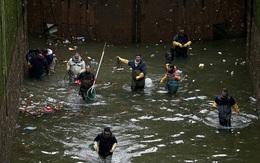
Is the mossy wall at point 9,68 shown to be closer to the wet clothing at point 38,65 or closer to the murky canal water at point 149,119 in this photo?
the wet clothing at point 38,65

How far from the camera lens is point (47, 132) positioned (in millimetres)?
18375

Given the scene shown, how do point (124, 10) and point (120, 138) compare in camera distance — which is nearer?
point (120, 138)

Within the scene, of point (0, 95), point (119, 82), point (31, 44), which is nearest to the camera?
point (0, 95)

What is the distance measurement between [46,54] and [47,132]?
580 cm

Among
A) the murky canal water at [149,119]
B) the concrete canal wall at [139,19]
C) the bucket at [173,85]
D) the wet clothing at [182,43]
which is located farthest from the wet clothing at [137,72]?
the concrete canal wall at [139,19]

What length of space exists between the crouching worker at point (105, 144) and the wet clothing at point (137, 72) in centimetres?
617

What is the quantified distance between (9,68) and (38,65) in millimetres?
5348

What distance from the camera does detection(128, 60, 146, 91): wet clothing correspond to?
21438mm

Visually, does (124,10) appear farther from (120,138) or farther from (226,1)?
(120,138)

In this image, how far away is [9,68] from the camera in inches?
689

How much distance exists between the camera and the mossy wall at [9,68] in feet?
50.0

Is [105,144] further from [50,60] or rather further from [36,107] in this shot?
[50,60]

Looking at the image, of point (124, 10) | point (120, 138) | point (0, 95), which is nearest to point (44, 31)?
point (124, 10)

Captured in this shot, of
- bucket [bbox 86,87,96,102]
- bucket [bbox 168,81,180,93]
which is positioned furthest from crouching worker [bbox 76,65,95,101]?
bucket [bbox 168,81,180,93]
